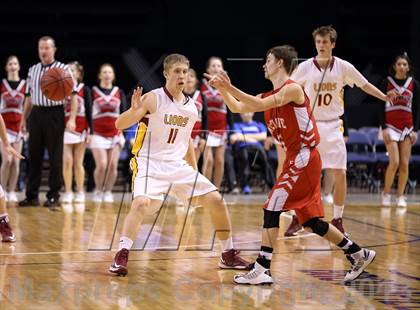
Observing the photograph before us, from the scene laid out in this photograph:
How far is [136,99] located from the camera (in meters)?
6.57

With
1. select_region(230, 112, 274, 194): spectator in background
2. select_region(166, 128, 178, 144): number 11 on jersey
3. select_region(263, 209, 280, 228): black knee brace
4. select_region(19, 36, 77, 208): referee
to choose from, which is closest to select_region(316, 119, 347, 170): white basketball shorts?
select_region(166, 128, 178, 144): number 11 on jersey

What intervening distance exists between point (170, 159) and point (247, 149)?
7.23m

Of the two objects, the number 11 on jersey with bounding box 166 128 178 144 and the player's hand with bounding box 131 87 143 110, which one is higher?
the player's hand with bounding box 131 87 143 110

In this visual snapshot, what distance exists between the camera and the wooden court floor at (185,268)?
577cm

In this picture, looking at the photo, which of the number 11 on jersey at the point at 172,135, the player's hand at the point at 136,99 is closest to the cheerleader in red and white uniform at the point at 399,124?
the number 11 on jersey at the point at 172,135

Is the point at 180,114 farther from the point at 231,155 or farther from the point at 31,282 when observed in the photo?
the point at 231,155

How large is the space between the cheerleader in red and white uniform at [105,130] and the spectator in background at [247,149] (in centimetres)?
228

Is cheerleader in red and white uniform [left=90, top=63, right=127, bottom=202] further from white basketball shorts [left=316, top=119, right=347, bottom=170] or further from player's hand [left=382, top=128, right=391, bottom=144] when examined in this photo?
white basketball shorts [left=316, top=119, right=347, bottom=170]

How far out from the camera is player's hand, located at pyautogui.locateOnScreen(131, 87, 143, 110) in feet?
21.4

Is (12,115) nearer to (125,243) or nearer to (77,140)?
(77,140)

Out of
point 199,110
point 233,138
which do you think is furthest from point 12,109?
point 233,138

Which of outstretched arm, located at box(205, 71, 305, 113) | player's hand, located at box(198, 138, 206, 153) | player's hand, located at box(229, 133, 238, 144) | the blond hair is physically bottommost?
player's hand, located at box(229, 133, 238, 144)

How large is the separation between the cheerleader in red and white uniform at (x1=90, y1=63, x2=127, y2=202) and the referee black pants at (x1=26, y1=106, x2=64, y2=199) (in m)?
0.84

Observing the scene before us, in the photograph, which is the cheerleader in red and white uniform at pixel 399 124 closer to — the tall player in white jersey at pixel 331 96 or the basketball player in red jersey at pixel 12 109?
the tall player in white jersey at pixel 331 96
